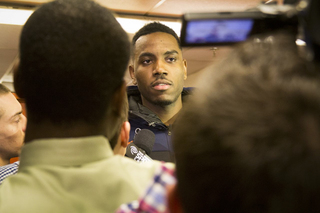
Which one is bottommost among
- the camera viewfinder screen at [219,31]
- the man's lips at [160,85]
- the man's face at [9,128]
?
the man's face at [9,128]

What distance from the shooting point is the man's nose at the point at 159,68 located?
1.91 meters

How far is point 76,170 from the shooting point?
636 millimetres

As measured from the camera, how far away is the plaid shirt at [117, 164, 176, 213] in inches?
17.5

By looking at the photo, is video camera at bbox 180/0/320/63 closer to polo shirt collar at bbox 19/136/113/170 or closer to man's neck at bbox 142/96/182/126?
polo shirt collar at bbox 19/136/113/170

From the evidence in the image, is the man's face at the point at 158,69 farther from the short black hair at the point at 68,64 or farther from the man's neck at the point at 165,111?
the short black hair at the point at 68,64

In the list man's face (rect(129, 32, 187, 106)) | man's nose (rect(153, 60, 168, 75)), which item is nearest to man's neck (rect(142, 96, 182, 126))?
man's face (rect(129, 32, 187, 106))

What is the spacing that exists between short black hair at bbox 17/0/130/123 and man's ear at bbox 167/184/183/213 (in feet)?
1.09

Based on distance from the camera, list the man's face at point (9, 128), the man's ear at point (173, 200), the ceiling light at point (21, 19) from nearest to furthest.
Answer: the man's ear at point (173, 200), the man's face at point (9, 128), the ceiling light at point (21, 19)

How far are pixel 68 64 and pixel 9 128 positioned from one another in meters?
1.83

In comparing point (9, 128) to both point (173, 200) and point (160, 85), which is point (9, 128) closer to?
point (160, 85)

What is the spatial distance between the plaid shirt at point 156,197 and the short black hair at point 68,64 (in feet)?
0.87

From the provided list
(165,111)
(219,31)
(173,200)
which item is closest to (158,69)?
(165,111)

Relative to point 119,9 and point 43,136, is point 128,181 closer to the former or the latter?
point 43,136

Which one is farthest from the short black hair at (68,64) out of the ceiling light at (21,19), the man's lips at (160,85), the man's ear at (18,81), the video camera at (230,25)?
the ceiling light at (21,19)
